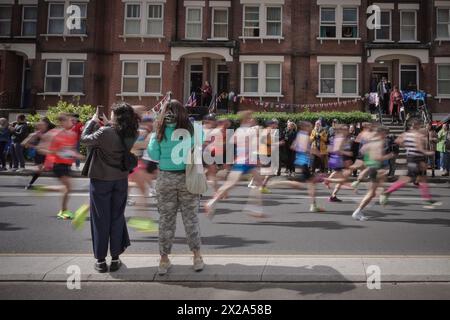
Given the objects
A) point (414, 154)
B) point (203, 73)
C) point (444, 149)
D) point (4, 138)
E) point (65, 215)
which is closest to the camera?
point (65, 215)

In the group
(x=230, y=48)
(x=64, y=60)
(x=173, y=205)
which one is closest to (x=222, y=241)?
(x=173, y=205)

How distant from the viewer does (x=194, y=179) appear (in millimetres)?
5215

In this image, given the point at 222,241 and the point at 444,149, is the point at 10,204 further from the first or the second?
the point at 444,149

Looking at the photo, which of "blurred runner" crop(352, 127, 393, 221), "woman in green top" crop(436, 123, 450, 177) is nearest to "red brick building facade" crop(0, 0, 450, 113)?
"woman in green top" crop(436, 123, 450, 177)

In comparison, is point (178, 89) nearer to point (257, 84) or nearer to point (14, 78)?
point (257, 84)

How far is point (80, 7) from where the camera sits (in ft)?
86.4

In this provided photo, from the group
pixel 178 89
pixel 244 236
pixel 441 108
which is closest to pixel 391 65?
pixel 441 108

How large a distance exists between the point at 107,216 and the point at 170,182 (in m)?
0.95

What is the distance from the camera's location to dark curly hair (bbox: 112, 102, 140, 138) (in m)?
5.62

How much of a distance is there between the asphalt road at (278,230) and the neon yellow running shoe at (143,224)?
25 centimetres

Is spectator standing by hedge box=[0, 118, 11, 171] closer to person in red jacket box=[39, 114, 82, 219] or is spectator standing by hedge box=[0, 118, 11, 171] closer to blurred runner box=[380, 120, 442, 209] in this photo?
person in red jacket box=[39, 114, 82, 219]

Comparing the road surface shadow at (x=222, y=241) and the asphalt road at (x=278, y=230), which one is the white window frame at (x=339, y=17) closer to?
the asphalt road at (x=278, y=230)

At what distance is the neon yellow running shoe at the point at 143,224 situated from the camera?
8.37 m

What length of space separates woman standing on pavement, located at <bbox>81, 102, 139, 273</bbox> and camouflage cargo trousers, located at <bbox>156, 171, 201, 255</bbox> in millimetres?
610
